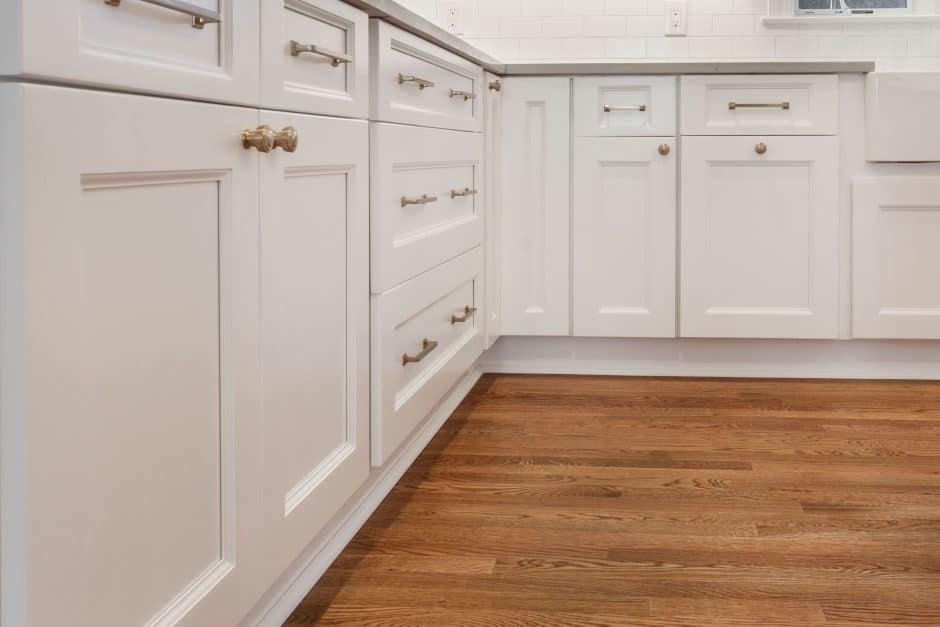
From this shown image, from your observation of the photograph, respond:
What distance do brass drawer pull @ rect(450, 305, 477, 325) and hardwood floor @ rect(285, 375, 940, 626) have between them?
0.29 m

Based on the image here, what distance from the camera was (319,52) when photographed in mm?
1556

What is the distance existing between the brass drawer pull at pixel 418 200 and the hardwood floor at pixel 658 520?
597 mm

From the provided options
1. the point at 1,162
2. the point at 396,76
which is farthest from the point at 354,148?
the point at 1,162

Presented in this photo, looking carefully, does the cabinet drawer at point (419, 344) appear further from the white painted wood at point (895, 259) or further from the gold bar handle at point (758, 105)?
the white painted wood at point (895, 259)

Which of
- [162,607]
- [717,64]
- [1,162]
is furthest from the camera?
[717,64]

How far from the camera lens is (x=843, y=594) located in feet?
5.64

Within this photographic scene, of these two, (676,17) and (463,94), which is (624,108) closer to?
(676,17)

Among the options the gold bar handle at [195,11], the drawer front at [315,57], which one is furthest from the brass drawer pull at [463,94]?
the gold bar handle at [195,11]

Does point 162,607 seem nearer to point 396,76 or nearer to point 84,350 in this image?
point 84,350

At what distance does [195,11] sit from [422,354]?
1.21 m

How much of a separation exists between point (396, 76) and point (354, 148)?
0.31m

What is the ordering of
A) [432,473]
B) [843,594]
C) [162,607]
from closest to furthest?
[162,607]
[843,594]
[432,473]

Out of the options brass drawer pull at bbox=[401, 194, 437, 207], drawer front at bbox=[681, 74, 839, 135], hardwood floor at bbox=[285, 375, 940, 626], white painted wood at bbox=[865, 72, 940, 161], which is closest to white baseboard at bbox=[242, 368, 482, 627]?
hardwood floor at bbox=[285, 375, 940, 626]

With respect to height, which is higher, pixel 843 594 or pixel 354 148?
pixel 354 148
